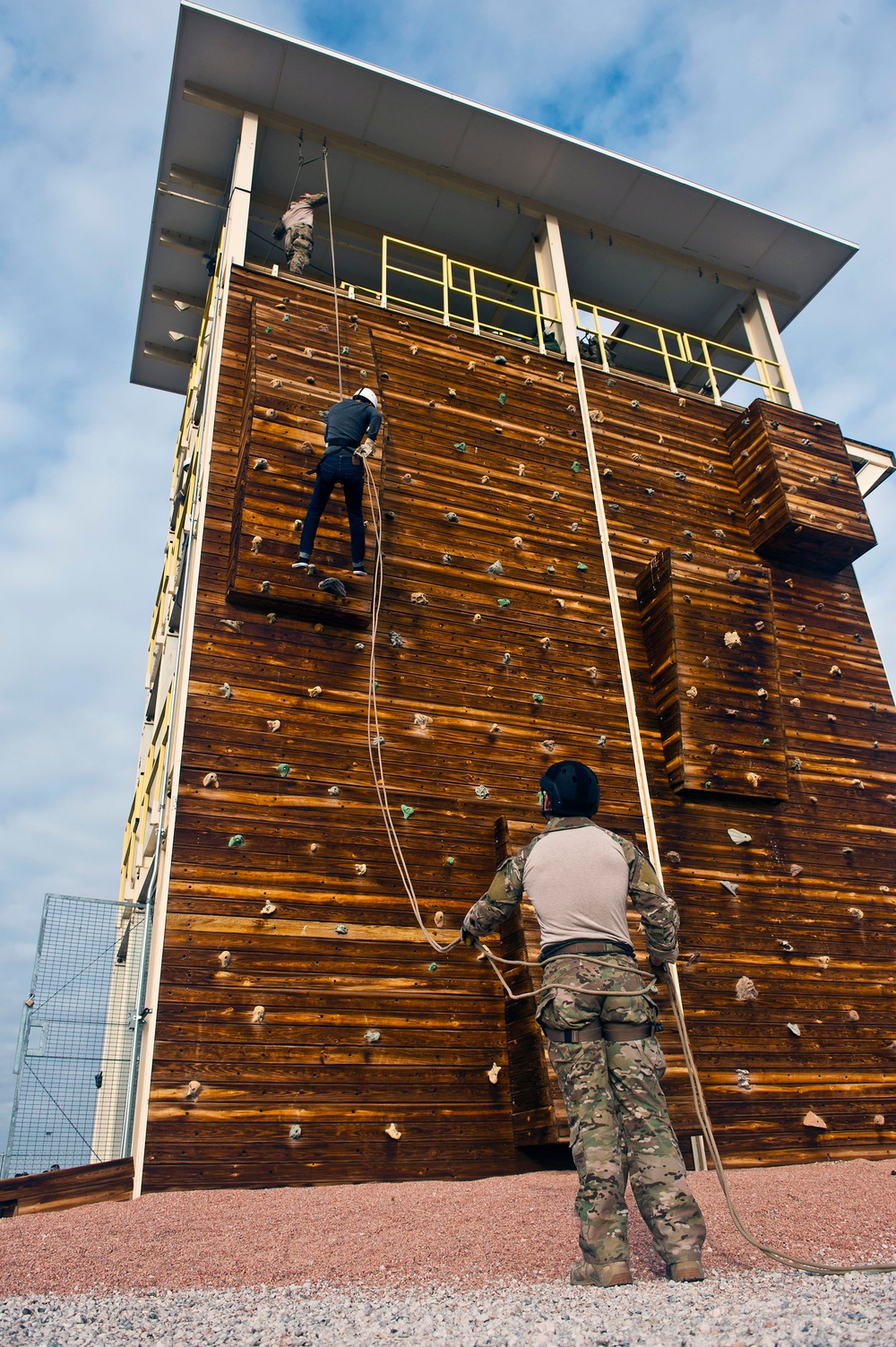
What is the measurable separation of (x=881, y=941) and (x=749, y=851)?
5.10ft

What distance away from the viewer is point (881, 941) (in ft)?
26.6

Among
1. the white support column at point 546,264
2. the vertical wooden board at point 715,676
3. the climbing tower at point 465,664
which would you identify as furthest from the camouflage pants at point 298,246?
the vertical wooden board at point 715,676

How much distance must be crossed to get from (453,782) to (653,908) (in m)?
3.58

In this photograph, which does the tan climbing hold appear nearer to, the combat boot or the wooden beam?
the combat boot

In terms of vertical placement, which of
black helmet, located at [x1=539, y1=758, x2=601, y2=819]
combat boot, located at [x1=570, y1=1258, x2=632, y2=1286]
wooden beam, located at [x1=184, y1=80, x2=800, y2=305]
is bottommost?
combat boot, located at [x1=570, y1=1258, x2=632, y2=1286]

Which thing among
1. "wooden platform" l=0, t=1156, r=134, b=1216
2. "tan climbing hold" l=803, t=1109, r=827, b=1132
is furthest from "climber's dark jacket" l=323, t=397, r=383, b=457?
"tan climbing hold" l=803, t=1109, r=827, b=1132

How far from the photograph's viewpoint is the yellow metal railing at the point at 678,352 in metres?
11.4

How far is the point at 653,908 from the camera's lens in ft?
12.0

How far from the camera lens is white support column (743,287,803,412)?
12.0 m

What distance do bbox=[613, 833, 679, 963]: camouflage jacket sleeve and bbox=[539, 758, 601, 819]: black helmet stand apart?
0.21m

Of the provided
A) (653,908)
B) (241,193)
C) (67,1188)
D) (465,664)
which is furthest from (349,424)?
(67,1188)

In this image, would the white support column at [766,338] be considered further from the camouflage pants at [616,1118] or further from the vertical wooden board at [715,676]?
the camouflage pants at [616,1118]

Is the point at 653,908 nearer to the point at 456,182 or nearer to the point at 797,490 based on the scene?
the point at 797,490

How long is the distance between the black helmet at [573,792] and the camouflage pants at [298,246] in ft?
26.3
